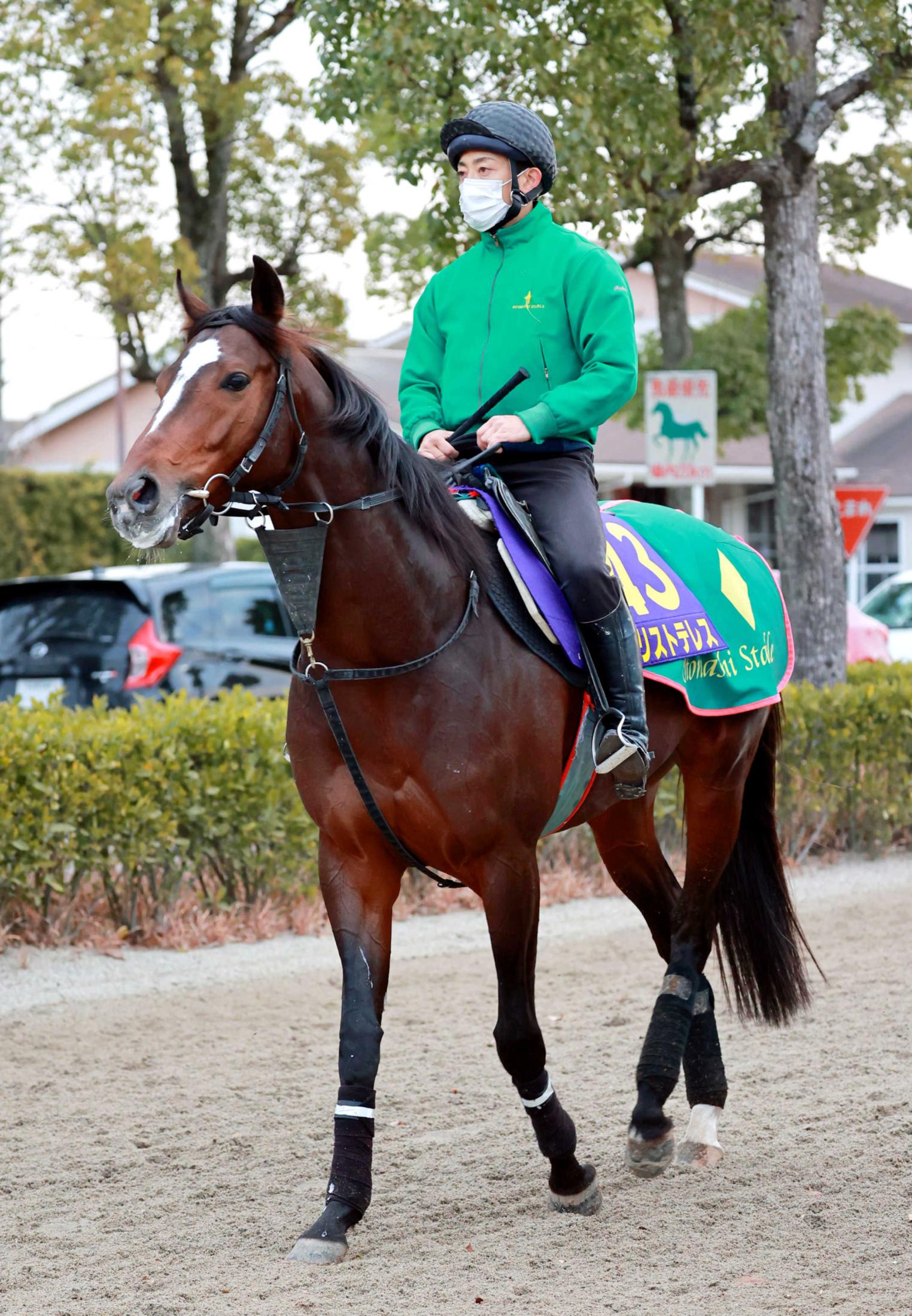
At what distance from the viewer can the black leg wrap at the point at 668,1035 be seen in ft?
14.2

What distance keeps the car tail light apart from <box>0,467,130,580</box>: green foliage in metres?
13.7

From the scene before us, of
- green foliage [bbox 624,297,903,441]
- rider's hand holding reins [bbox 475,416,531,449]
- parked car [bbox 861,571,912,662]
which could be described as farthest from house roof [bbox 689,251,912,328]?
rider's hand holding reins [bbox 475,416,531,449]

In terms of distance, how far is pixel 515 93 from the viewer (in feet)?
29.4

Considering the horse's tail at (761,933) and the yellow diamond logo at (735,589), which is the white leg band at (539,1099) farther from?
the yellow diamond logo at (735,589)

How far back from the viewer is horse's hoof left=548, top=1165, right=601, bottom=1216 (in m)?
3.93

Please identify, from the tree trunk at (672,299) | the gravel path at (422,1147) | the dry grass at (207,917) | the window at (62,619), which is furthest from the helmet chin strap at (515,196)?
the tree trunk at (672,299)

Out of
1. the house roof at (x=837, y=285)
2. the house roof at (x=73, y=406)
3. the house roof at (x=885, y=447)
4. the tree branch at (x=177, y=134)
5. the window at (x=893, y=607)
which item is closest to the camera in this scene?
the tree branch at (x=177, y=134)

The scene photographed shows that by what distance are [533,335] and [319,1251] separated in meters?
2.42

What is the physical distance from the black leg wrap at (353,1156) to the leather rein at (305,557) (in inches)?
23.5

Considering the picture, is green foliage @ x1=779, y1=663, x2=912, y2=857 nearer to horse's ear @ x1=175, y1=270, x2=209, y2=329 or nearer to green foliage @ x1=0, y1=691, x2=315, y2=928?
green foliage @ x1=0, y1=691, x2=315, y2=928

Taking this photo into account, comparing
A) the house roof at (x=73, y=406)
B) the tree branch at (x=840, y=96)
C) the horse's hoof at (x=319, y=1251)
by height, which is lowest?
the horse's hoof at (x=319, y=1251)

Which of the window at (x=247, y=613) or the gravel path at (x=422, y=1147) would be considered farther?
the window at (x=247, y=613)

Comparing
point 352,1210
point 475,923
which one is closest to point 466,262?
point 352,1210

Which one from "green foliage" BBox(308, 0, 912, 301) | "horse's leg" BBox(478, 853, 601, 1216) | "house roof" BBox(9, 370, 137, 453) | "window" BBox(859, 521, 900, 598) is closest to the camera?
"horse's leg" BBox(478, 853, 601, 1216)
